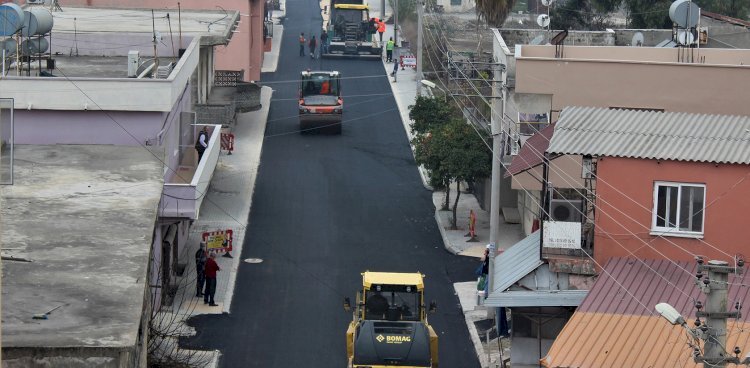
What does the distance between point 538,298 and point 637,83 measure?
1396 cm

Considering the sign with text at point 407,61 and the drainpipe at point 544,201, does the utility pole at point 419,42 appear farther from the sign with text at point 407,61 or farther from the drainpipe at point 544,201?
the drainpipe at point 544,201

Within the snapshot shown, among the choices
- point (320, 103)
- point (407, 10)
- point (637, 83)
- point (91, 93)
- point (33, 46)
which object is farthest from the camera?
point (407, 10)

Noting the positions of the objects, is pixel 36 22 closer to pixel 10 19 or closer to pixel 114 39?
pixel 10 19

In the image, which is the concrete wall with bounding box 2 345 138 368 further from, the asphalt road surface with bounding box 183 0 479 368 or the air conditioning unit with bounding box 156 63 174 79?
the air conditioning unit with bounding box 156 63 174 79

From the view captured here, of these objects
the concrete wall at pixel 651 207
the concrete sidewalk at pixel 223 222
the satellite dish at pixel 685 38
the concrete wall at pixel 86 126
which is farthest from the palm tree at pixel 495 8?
the concrete wall at pixel 651 207

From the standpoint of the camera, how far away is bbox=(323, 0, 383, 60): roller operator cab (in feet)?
279

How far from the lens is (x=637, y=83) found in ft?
130

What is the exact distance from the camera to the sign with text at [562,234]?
27.7 meters

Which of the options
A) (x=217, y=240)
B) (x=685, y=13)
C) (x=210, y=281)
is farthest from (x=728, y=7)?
(x=210, y=281)

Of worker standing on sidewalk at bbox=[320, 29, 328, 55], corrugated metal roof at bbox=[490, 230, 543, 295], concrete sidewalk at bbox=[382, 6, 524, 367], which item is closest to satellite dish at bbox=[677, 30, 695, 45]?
concrete sidewalk at bbox=[382, 6, 524, 367]

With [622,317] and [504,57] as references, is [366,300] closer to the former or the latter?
[622,317]

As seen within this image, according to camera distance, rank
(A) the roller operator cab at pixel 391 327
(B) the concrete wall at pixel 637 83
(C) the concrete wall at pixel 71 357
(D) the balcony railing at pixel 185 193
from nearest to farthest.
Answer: (C) the concrete wall at pixel 71 357 → (A) the roller operator cab at pixel 391 327 → (D) the balcony railing at pixel 185 193 → (B) the concrete wall at pixel 637 83

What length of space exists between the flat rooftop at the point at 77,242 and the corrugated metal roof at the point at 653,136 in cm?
881

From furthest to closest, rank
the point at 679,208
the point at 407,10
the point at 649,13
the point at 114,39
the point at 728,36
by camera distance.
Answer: the point at 407,10 < the point at 649,13 < the point at 728,36 < the point at 114,39 < the point at 679,208
